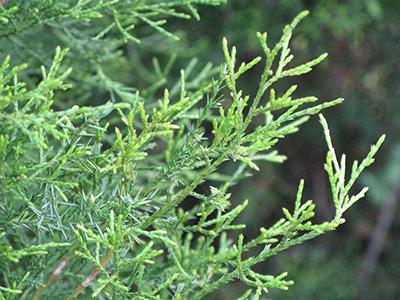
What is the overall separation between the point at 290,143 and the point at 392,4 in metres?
1.40

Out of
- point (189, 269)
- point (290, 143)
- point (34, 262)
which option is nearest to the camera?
point (34, 262)

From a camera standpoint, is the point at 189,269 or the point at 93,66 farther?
the point at 93,66

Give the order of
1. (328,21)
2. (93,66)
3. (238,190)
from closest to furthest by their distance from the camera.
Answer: (93,66) → (328,21) → (238,190)

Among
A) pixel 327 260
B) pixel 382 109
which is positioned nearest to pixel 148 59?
pixel 382 109

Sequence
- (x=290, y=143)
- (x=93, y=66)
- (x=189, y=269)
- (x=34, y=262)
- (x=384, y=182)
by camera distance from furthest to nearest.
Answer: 1. (x=290, y=143)
2. (x=384, y=182)
3. (x=93, y=66)
4. (x=189, y=269)
5. (x=34, y=262)

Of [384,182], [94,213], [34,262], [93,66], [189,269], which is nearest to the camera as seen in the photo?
[94,213]

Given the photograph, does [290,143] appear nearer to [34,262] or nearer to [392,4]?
[392,4]

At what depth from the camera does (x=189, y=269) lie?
1244mm

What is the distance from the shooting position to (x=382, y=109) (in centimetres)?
345

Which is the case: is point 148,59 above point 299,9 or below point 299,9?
below

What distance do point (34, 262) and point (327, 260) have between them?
9.60 feet

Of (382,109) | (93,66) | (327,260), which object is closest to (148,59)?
(93,66)

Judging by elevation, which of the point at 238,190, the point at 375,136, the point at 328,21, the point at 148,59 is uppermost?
the point at 328,21

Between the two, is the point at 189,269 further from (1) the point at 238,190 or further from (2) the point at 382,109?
(2) the point at 382,109
